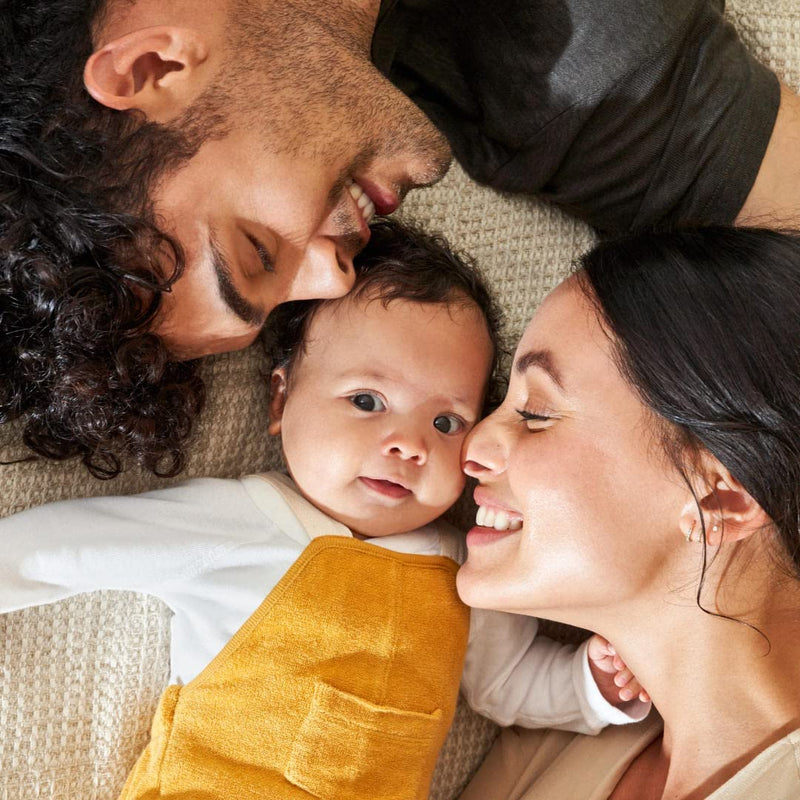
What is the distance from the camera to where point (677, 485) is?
4.01 ft

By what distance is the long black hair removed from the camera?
1187 mm

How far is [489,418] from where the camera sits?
4.56 feet

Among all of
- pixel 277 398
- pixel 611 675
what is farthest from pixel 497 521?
pixel 277 398

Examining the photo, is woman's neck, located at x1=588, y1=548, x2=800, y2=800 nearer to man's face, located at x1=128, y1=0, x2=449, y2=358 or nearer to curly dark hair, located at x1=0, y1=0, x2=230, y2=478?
man's face, located at x1=128, y1=0, x2=449, y2=358

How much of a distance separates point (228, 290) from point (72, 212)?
0.22 m

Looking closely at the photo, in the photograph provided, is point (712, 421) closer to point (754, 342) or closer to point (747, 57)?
point (754, 342)

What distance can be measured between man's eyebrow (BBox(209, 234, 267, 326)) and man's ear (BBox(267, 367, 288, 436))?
26cm

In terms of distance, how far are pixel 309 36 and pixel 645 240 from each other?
0.55m

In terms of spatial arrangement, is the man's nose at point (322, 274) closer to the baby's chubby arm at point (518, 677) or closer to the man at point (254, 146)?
the man at point (254, 146)

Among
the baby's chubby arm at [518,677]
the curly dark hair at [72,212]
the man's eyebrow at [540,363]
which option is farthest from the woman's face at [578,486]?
the curly dark hair at [72,212]

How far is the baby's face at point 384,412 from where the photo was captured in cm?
141

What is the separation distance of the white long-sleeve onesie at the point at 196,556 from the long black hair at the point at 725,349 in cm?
47

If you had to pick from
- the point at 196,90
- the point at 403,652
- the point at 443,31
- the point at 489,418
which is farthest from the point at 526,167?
the point at 403,652

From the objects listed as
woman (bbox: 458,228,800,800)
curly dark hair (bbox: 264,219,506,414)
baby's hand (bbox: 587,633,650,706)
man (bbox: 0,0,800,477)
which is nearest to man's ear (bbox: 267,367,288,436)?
curly dark hair (bbox: 264,219,506,414)
